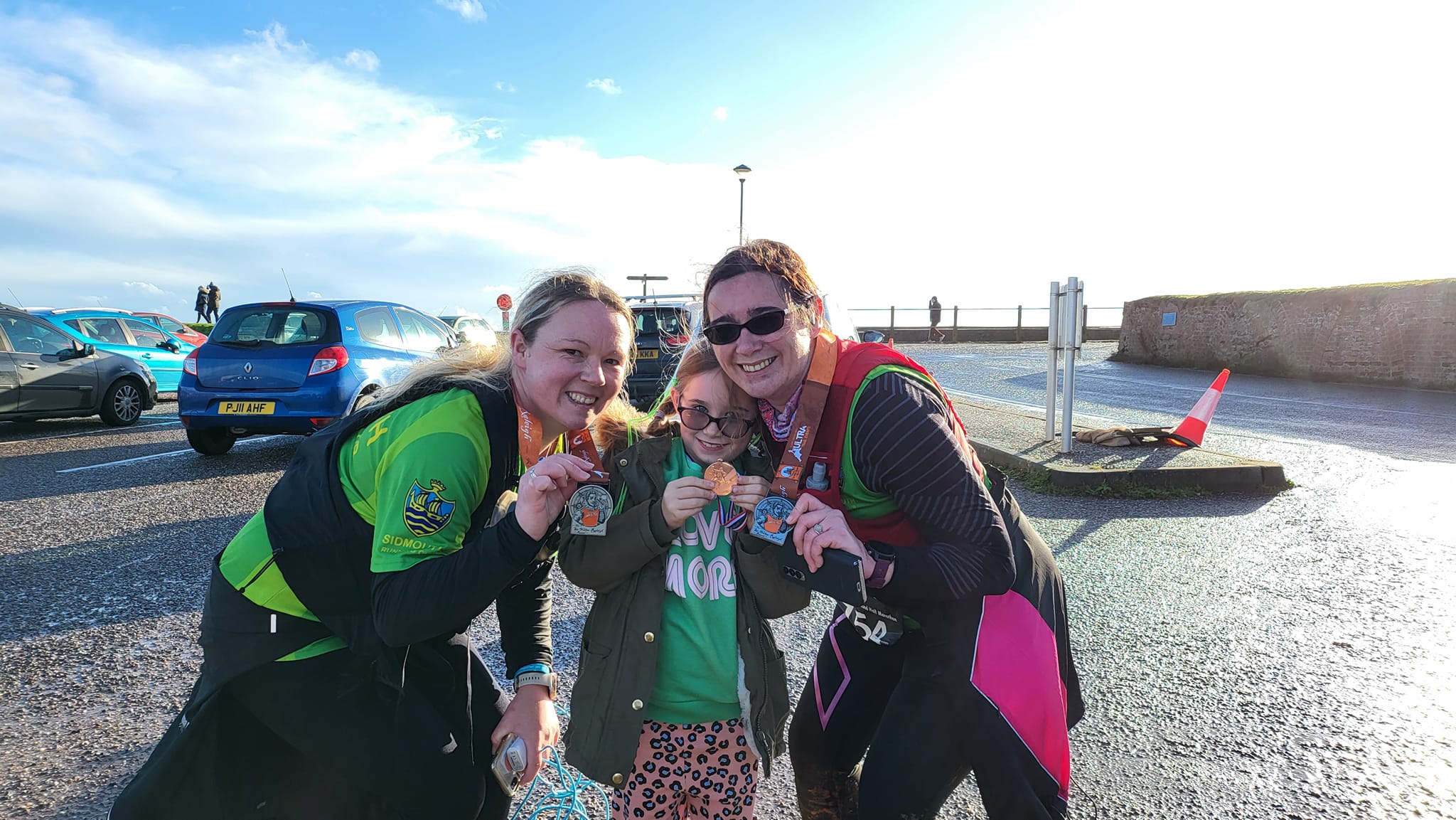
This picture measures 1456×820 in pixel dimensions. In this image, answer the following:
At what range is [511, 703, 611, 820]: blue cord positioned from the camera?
2.30 meters

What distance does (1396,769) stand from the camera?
2.56 meters

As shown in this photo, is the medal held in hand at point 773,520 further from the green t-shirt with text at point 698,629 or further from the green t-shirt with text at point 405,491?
the green t-shirt with text at point 405,491

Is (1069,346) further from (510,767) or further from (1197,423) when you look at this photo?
(510,767)

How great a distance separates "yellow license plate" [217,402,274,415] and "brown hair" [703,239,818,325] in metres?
7.28

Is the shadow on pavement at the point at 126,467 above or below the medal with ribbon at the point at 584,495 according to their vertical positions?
below

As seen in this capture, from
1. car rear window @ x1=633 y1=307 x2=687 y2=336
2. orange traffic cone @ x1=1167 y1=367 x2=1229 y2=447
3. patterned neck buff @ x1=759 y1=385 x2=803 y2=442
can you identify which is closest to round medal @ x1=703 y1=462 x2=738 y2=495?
patterned neck buff @ x1=759 y1=385 x2=803 y2=442

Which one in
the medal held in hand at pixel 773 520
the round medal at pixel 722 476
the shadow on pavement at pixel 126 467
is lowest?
the shadow on pavement at pixel 126 467

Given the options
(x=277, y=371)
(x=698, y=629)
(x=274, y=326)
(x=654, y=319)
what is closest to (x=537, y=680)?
(x=698, y=629)

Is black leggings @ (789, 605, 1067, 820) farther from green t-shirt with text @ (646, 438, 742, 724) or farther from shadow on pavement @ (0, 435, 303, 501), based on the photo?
shadow on pavement @ (0, 435, 303, 501)

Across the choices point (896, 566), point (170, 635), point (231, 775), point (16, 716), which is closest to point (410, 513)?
point (231, 775)

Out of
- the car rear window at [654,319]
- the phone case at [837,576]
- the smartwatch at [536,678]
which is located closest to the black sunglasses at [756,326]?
the phone case at [837,576]

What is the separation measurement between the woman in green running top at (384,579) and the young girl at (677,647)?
0.68ft

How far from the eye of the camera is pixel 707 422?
6.73ft

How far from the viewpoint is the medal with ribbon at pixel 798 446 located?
1699mm
